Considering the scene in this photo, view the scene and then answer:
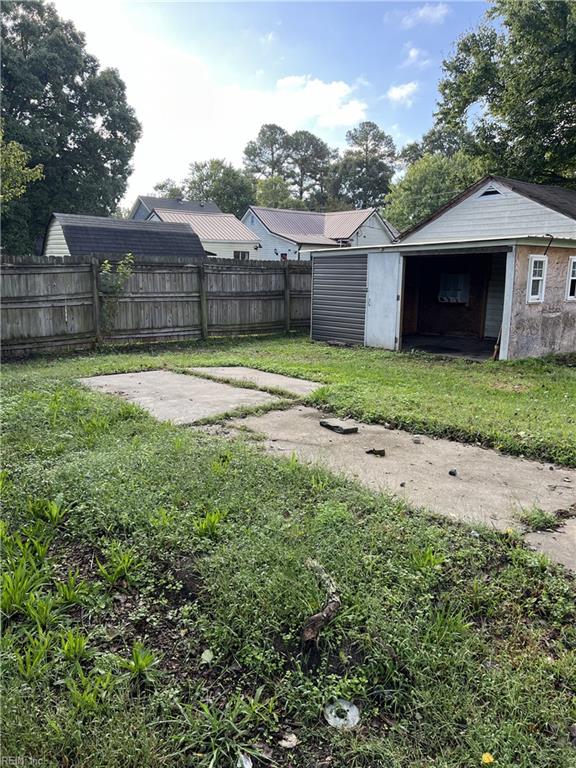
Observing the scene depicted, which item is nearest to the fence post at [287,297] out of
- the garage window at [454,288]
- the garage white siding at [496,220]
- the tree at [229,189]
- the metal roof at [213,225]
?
the garage window at [454,288]

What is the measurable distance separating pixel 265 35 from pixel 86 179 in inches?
873

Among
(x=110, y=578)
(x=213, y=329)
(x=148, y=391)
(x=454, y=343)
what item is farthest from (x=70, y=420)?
(x=454, y=343)

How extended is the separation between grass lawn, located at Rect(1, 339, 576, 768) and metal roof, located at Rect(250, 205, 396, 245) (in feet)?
85.1

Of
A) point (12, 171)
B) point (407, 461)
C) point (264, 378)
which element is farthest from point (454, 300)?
point (12, 171)

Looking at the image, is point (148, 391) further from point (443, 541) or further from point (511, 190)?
point (511, 190)

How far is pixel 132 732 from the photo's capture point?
164cm

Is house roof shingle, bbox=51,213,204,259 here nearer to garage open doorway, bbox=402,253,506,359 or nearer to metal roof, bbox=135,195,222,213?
garage open doorway, bbox=402,253,506,359

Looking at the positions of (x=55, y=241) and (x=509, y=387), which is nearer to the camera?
(x=509, y=387)

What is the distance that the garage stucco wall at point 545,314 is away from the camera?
884cm

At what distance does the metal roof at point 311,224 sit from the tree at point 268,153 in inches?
1116

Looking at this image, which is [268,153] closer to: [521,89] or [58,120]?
[58,120]

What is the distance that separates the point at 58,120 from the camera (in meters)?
25.8

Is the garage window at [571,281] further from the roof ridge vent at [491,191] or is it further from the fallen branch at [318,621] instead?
the fallen branch at [318,621]

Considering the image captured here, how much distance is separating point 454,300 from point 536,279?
4.46 m
